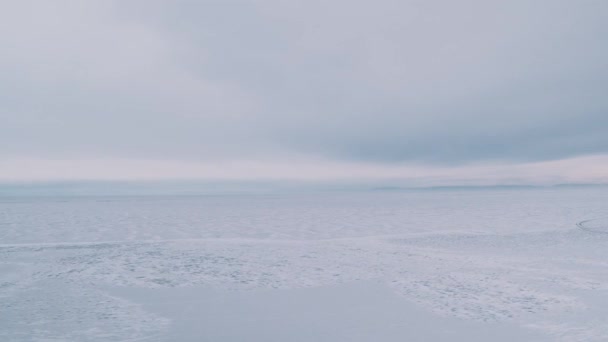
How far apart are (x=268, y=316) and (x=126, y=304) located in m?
3.55

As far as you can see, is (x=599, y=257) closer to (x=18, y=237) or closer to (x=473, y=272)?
(x=473, y=272)

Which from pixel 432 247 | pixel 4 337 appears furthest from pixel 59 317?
pixel 432 247

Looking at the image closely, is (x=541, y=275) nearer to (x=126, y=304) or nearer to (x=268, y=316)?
(x=268, y=316)

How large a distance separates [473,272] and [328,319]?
6.42 meters

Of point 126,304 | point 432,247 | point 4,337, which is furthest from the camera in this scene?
point 432,247

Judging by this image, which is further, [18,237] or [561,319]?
[18,237]

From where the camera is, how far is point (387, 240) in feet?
70.4

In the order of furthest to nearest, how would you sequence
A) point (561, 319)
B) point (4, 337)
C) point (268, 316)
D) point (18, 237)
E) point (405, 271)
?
point (18, 237) < point (405, 271) < point (268, 316) < point (561, 319) < point (4, 337)

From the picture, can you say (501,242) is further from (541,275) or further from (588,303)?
(588,303)

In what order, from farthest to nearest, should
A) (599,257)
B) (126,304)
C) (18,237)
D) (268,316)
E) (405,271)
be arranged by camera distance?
(18,237) < (599,257) < (405,271) < (126,304) < (268,316)

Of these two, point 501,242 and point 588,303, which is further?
point 501,242

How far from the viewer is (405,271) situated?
13.8 meters

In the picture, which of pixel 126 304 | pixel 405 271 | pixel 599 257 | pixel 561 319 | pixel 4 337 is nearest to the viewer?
pixel 4 337

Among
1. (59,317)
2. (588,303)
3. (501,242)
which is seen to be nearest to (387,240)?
(501,242)
